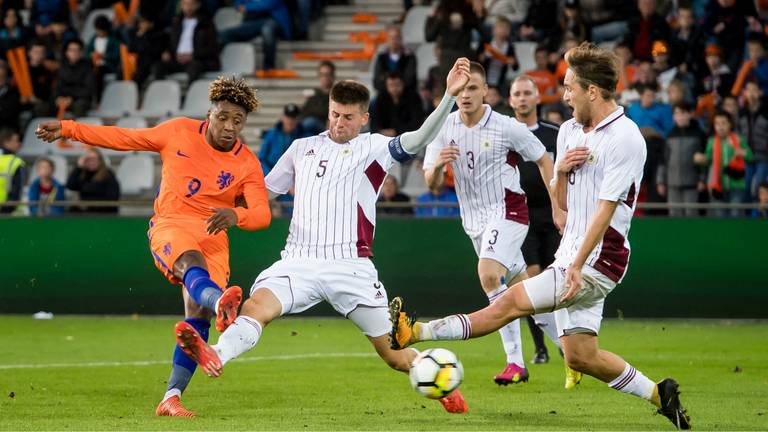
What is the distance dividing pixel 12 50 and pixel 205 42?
3332mm

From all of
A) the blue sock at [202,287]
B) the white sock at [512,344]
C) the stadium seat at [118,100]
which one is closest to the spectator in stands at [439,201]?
the white sock at [512,344]

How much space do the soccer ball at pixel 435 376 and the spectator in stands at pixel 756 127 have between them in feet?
33.4

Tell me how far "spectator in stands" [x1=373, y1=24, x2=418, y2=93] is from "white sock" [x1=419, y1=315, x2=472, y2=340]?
1190 centimetres

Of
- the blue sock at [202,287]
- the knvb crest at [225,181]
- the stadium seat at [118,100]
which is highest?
the knvb crest at [225,181]

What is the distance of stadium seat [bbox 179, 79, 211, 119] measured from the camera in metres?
22.0

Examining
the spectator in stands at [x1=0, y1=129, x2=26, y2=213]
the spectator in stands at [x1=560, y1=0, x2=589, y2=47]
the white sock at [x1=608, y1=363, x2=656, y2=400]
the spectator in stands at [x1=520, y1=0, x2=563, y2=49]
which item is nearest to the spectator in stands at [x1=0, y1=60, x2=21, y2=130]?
the spectator in stands at [x1=0, y1=129, x2=26, y2=213]

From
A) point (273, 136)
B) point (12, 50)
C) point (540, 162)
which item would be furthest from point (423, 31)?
point (540, 162)

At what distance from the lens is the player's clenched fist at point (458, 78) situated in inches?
338

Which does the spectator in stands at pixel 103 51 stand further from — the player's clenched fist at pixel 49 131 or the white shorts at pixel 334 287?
the white shorts at pixel 334 287

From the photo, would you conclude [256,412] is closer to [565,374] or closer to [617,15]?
[565,374]

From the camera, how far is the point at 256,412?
30.3ft

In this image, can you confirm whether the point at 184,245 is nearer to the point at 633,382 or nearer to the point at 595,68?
the point at 595,68

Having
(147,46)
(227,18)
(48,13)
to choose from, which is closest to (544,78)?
(227,18)

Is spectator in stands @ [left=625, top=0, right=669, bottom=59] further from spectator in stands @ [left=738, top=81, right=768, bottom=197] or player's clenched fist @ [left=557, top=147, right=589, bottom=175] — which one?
player's clenched fist @ [left=557, top=147, right=589, bottom=175]
